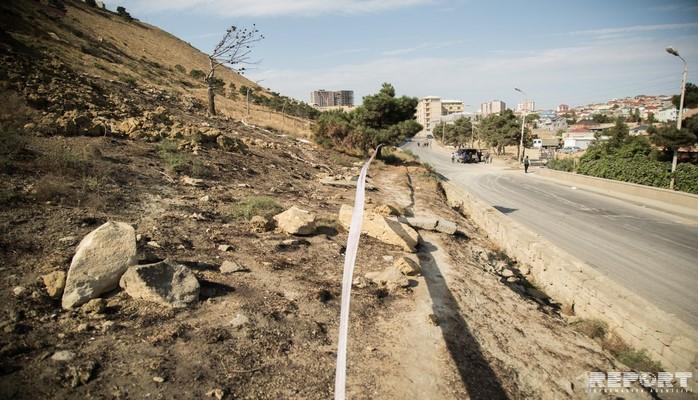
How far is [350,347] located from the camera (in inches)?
→ 166

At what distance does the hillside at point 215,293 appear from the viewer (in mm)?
3363

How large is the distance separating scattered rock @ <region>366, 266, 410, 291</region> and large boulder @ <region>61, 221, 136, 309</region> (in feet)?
12.0

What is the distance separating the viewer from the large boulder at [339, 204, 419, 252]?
762 centimetres

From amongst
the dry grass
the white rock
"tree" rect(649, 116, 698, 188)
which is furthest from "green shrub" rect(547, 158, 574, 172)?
the white rock

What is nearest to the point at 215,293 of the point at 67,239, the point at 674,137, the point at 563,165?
the point at 67,239

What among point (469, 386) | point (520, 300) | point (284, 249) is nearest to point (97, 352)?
point (284, 249)

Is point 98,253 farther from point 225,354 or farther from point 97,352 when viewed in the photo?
point 225,354

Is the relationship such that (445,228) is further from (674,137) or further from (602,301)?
(674,137)

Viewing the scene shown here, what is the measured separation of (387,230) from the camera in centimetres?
776

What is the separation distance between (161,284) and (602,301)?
7.96 m

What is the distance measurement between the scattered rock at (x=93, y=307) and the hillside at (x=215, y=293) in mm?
24

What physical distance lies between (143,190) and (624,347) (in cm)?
1013

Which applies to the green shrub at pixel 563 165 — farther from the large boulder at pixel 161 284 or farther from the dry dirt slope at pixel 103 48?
the large boulder at pixel 161 284

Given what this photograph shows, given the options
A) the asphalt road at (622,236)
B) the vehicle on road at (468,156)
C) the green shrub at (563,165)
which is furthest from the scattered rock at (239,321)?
the vehicle on road at (468,156)
